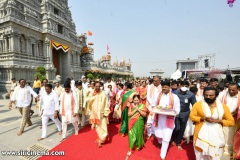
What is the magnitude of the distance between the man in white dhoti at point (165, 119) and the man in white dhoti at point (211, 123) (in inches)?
24.3

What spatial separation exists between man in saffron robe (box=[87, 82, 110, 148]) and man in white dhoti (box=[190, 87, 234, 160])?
2198 mm

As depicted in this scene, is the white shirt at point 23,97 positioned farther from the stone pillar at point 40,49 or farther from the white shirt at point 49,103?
the stone pillar at point 40,49

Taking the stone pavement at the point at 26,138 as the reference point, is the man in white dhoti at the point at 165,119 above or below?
above

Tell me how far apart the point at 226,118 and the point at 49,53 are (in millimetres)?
18863

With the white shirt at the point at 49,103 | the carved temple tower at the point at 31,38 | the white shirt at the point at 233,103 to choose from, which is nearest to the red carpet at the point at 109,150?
the white shirt at the point at 49,103

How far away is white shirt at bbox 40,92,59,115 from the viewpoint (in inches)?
156

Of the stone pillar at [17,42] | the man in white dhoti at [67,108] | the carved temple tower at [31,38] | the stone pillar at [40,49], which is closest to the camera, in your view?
the man in white dhoti at [67,108]

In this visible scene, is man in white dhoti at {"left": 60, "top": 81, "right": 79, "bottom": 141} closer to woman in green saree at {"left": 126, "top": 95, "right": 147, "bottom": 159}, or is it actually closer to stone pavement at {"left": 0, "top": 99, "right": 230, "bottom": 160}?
stone pavement at {"left": 0, "top": 99, "right": 230, "bottom": 160}

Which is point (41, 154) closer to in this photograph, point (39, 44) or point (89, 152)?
point (89, 152)

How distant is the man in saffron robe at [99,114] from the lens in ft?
11.6

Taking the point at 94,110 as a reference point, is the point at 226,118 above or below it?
above

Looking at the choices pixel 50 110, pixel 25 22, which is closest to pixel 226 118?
pixel 50 110

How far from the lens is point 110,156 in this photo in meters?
3.09

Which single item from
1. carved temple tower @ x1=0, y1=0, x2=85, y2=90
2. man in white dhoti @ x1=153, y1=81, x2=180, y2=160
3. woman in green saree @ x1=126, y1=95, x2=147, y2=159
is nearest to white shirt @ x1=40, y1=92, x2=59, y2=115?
woman in green saree @ x1=126, y1=95, x2=147, y2=159
